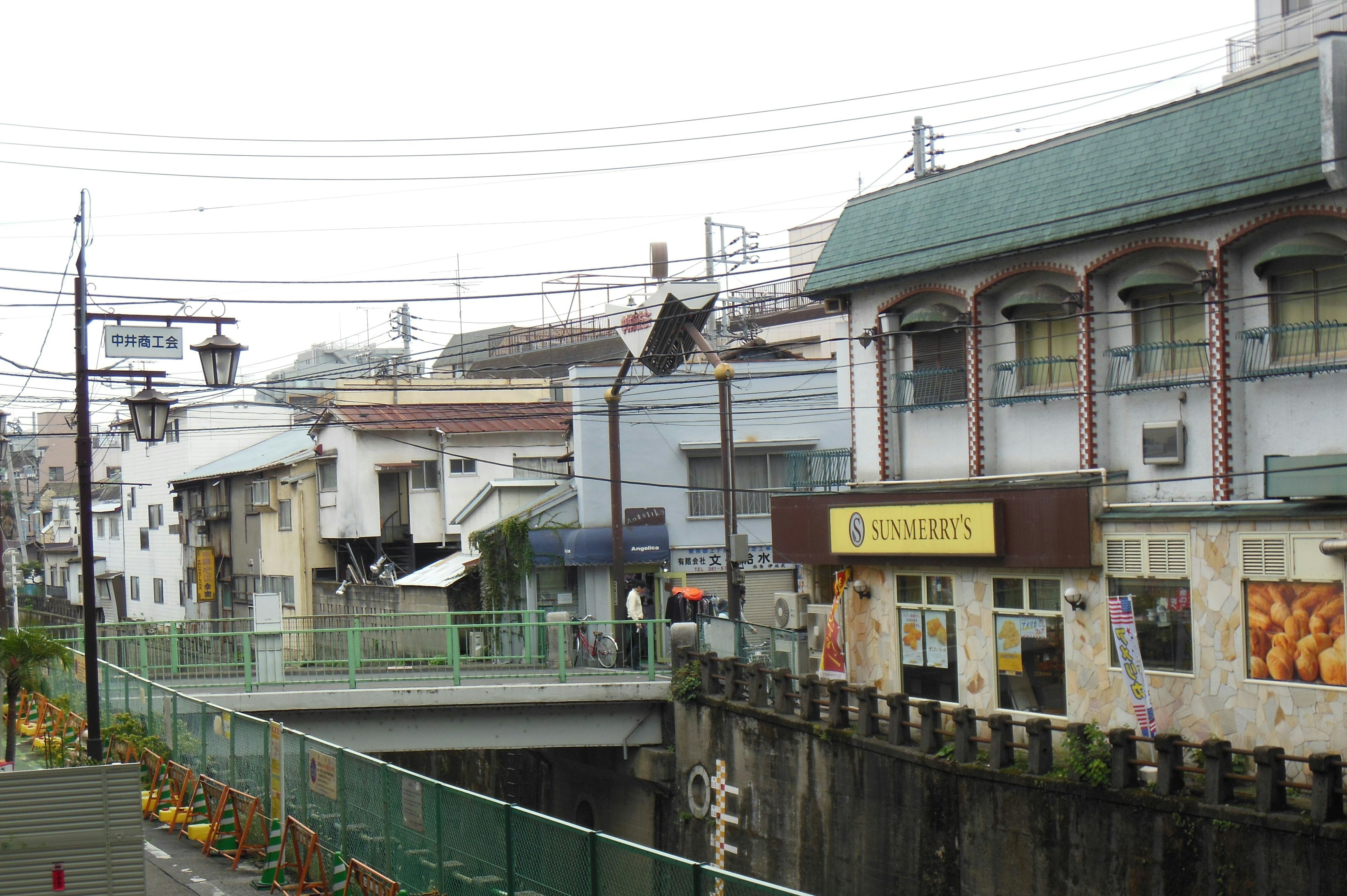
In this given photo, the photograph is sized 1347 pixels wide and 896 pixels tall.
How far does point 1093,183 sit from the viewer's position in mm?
19297

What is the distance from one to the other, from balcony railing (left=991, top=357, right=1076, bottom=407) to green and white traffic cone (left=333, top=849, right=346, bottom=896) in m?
12.2

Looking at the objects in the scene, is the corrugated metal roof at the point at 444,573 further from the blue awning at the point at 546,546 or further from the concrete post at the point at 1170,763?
the concrete post at the point at 1170,763

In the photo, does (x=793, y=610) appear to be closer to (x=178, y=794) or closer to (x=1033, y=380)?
(x=1033, y=380)

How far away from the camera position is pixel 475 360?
67.4 m

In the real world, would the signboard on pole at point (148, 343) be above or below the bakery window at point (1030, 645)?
above

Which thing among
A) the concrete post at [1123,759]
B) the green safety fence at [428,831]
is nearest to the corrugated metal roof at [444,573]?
the green safety fence at [428,831]

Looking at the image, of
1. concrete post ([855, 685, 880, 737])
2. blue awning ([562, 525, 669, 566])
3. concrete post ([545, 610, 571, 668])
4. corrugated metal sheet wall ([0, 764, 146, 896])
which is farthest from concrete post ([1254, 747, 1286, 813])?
blue awning ([562, 525, 669, 566])

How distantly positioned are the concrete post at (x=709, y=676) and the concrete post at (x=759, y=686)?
1.49m

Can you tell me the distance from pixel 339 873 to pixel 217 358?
22.5 feet

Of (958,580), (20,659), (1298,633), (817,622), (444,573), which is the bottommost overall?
(817,622)

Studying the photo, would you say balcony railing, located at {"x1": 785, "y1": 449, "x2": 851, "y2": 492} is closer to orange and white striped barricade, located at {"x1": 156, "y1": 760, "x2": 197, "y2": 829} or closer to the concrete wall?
the concrete wall

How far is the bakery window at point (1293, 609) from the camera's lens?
52.6 feet

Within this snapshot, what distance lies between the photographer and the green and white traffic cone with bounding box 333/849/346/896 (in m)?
14.1

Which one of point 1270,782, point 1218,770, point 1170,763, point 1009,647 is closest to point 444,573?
point 1009,647
